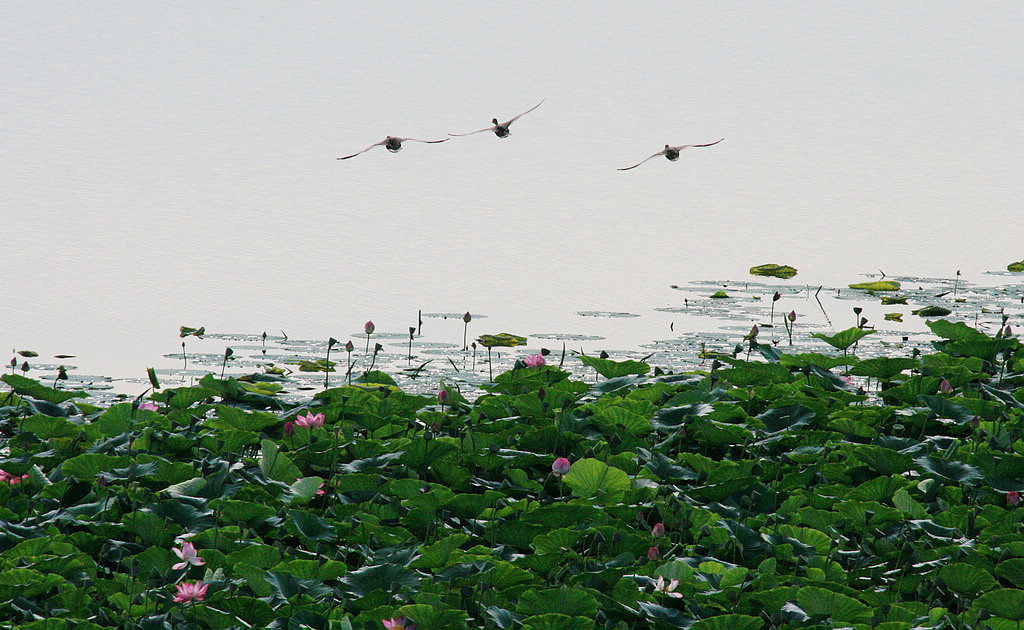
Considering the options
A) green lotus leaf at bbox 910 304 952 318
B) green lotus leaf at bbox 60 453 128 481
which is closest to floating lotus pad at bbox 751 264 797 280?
green lotus leaf at bbox 910 304 952 318

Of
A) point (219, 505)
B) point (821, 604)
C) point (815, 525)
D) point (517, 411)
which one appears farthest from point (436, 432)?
point (821, 604)

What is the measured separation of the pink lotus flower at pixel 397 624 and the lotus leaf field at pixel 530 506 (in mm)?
41

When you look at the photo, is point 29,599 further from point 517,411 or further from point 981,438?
point 981,438

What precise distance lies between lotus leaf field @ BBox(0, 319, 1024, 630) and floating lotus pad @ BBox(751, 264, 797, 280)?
6073 millimetres

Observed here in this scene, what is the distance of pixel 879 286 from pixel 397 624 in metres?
8.47

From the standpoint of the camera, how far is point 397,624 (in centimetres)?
233

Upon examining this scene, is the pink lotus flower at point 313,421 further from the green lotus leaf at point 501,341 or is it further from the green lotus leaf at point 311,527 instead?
the green lotus leaf at point 501,341

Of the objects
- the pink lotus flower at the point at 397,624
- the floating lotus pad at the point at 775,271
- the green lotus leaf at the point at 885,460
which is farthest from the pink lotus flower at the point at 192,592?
the floating lotus pad at the point at 775,271

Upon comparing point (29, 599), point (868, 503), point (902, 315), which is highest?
point (902, 315)

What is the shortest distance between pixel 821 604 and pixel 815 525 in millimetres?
703

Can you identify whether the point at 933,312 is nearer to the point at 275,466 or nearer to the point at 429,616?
the point at 275,466

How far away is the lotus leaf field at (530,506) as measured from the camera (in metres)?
2.66

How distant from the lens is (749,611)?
2693 millimetres

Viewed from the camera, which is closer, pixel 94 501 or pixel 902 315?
pixel 94 501
